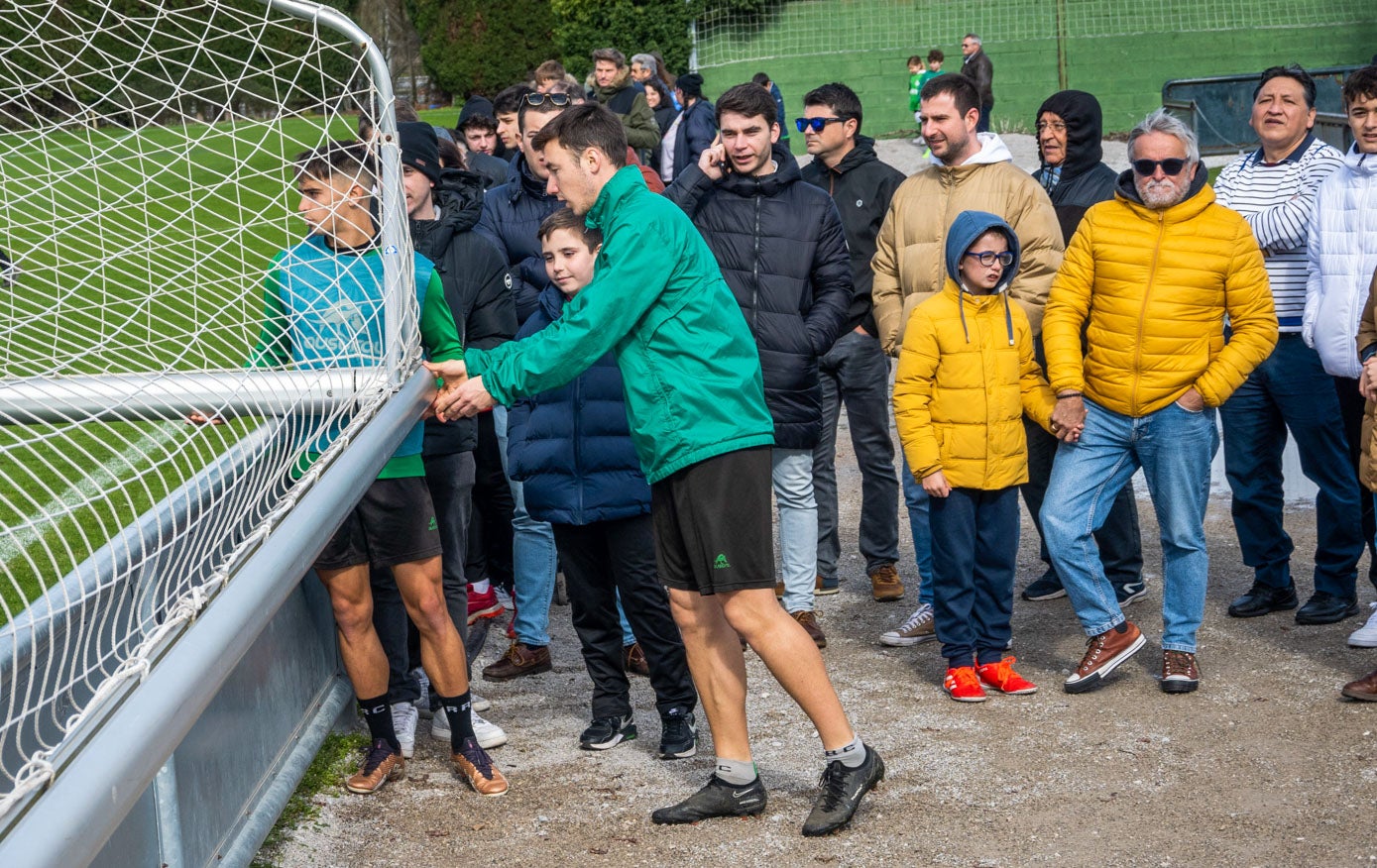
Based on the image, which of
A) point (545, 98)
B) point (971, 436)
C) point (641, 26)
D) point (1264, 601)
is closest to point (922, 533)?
point (971, 436)

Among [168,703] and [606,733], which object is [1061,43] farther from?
[168,703]

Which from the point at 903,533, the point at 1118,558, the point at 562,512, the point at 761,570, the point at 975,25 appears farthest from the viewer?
the point at 975,25

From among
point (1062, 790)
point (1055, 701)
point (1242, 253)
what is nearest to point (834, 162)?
point (1242, 253)

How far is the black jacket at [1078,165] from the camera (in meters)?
6.29

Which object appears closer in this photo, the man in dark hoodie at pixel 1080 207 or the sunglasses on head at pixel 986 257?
the sunglasses on head at pixel 986 257

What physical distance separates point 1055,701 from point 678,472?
73.9 inches

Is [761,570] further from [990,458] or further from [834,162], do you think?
[834,162]

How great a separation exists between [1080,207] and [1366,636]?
6.80 ft

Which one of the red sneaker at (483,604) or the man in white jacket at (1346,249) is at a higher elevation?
the man in white jacket at (1346,249)

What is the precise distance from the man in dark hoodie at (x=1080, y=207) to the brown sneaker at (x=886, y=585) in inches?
22.9

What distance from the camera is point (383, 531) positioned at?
177 inches

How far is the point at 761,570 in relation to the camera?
4.20 metres

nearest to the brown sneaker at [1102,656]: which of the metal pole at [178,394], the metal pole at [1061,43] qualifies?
the metal pole at [178,394]

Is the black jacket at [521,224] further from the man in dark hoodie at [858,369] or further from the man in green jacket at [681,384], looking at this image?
the man in green jacket at [681,384]
